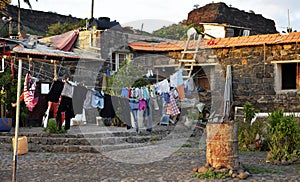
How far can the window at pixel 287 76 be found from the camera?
48.9 ft

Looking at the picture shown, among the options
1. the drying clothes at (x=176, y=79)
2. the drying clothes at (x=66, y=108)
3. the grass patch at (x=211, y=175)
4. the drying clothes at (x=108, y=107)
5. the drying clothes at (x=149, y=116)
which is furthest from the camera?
the drying clothes at (x=176, y=79)

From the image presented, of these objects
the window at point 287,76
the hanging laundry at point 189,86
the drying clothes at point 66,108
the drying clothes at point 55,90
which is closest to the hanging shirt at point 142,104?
the drying clothes at point 66,108

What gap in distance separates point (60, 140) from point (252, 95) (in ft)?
24.2

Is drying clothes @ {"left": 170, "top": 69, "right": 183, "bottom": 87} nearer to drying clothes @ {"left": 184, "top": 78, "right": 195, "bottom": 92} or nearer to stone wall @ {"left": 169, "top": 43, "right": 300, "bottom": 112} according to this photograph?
drying clothes @ {"left": 184, "top": 78, "right": 195, "bottom": 92}

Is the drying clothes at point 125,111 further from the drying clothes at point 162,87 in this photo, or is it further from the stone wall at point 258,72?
the stone wall at point 258,72

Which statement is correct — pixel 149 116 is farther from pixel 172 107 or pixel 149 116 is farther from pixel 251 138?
pixel 251 138

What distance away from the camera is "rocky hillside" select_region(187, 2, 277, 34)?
82.5 ft

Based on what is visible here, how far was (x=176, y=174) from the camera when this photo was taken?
7359 millimetres

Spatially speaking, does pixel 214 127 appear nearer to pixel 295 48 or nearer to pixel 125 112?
pixel 125 112

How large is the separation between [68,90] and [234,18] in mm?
16661

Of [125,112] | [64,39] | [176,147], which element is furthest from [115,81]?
[176,147]

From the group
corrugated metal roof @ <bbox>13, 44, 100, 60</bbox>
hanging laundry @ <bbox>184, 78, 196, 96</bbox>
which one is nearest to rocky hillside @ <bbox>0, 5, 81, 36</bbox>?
corrugated metal roof @ <bbox>13, 44, 100, 60</bbox>

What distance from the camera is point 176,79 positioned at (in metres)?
15.0

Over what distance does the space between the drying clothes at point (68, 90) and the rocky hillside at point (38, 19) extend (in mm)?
13502
